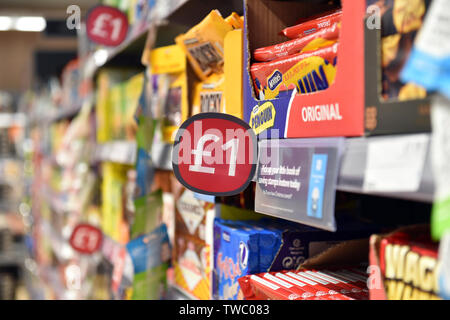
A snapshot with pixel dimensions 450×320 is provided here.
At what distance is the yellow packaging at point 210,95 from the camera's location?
1240 millimetres

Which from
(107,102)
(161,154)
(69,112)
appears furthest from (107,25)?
(69,112)

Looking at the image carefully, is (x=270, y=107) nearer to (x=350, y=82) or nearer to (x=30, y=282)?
(x=350, y=82)

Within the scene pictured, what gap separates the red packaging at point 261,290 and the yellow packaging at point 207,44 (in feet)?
1.74

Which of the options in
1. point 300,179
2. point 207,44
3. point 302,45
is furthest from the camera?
point 207,44

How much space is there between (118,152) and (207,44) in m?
0.99

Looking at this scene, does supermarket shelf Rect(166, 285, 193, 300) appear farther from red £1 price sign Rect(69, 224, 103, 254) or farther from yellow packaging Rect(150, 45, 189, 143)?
red £1 price sign Rect(69, 224, 103, 254)

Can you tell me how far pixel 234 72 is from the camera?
44.0 inches

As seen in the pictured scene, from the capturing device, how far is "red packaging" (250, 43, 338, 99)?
81 centimetres

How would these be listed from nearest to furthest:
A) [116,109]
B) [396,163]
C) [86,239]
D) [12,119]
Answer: [396,163], [116,109], [86,239], [12,119]

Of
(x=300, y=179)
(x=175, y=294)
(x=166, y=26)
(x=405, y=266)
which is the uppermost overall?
(x=166, y=26)

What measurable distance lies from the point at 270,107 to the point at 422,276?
43 centimetres

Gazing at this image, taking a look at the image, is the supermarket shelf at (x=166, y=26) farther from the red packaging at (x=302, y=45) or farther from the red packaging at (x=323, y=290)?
the red packaging at (x=323, y=290)

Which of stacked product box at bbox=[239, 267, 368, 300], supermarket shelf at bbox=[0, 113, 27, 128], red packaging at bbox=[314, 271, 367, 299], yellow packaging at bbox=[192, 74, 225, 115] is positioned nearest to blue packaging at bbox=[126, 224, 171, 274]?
yellow packaging at bbox=[192, 74, 225, 115]

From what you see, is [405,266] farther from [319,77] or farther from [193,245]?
[193,245]
